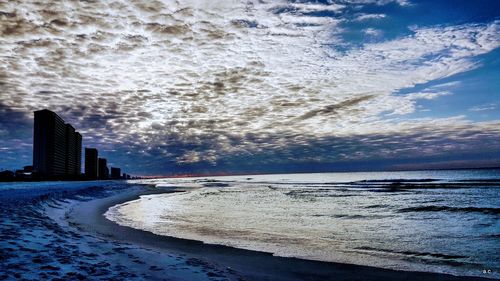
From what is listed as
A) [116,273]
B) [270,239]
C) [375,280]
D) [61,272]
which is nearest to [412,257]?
[375,280]

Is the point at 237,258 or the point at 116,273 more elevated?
the point at 116,273

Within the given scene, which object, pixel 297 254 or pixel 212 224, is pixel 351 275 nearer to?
pixel 297 254

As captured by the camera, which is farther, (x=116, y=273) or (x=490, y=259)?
(x=490, y=259)

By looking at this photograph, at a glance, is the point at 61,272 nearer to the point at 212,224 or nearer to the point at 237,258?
the point at 237,258

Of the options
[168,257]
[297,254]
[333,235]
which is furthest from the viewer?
[333,235]

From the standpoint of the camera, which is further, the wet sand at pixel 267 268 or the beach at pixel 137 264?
the wet sand at pixel 267 268

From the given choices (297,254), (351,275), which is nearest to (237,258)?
(297,254)

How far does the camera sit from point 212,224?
64.8 ft

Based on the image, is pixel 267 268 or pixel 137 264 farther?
pixel 267 268

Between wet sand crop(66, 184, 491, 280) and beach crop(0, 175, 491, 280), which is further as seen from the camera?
wet sand crop(66, 184, 491, 280)

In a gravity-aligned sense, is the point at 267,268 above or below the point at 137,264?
below

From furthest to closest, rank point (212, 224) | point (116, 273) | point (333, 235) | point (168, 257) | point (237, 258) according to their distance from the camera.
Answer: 1. point (212, 224)
2. point (333, 235)
3. point (237, 258)
4. point (168, 257)
5. point (116, 273)

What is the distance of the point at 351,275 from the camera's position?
30.2 feet

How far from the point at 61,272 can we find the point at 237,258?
558 cm
